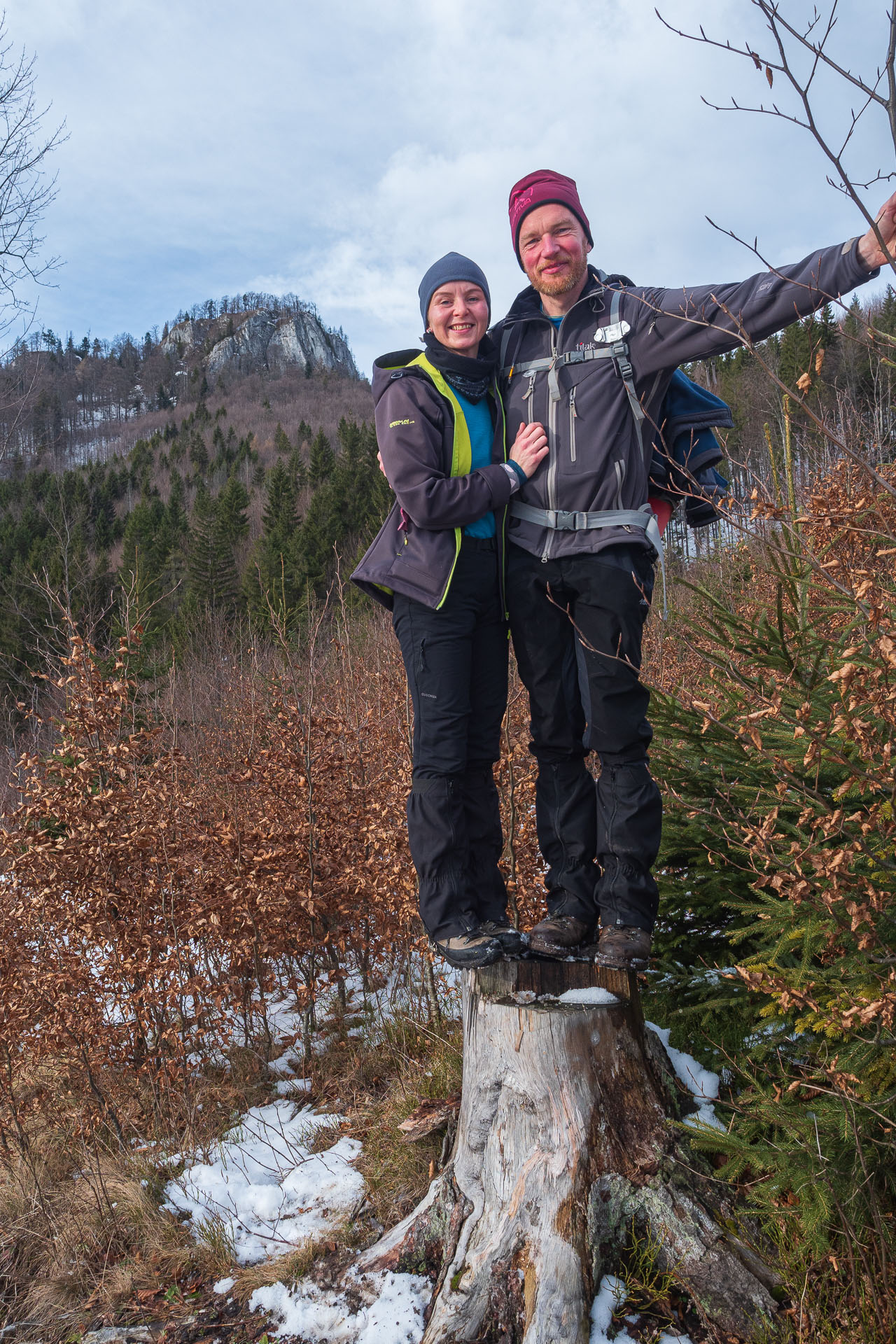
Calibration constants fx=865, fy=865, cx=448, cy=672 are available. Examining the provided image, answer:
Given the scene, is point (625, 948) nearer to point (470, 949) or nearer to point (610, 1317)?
point (470, 949)

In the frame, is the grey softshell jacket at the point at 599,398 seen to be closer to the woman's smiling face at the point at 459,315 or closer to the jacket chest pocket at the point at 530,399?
the jacket chest pocket at the point at 530,399

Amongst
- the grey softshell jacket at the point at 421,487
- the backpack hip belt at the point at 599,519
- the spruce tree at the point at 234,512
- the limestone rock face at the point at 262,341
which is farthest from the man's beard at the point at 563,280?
the limestone rock face at the point at 262,341

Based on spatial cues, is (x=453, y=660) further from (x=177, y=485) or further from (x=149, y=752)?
(x=177, y=485)

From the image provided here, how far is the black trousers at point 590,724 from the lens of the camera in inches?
104

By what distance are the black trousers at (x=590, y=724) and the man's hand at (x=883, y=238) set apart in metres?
0.98

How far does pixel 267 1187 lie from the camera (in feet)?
11.6

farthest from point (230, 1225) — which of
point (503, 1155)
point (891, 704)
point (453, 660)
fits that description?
point (891, 704)

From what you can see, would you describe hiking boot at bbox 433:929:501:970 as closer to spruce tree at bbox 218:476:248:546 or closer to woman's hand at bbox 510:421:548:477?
woman's hand at bbox 510:421:548:477

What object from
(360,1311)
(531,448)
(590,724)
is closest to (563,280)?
(531,448)

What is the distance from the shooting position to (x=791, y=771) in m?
1.79

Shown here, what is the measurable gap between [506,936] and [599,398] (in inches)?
68.0

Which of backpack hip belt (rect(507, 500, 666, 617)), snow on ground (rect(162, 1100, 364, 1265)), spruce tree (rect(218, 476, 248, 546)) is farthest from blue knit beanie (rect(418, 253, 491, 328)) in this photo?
spruce tree (rect(218, 476, 248, 546))

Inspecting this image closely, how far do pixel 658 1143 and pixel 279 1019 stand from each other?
394 cm

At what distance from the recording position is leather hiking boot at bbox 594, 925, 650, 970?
8.33ft
